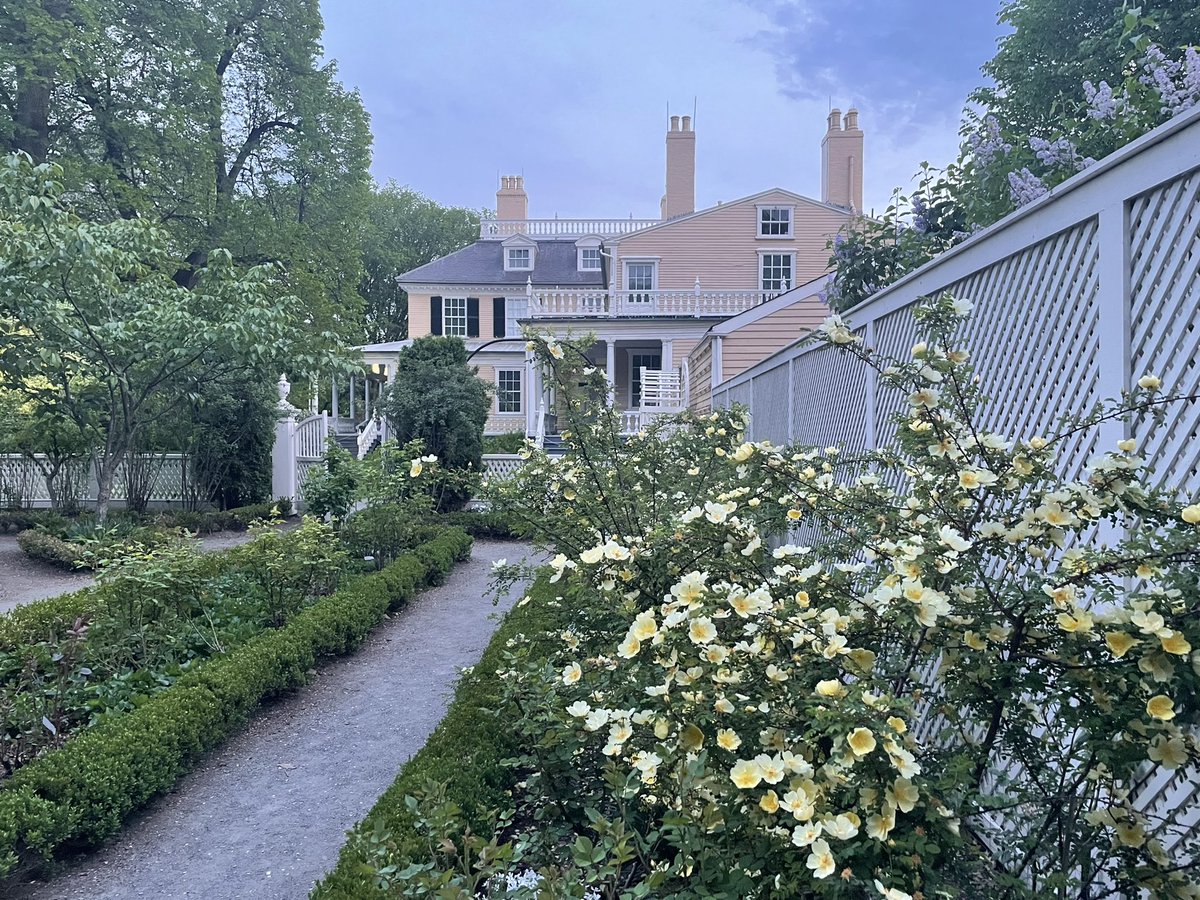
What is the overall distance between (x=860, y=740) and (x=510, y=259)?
2535cm

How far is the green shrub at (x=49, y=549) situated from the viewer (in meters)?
8.81

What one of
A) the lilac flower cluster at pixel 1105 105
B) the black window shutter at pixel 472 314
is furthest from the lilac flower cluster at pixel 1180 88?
the black window shutter at pixel 472 314

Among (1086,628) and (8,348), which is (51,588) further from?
(1086,628)

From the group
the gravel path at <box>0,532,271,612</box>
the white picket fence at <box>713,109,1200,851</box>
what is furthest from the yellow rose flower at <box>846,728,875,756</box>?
the gravel path at <box>0,532,271,612</box>

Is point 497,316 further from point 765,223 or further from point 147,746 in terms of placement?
point 147,746

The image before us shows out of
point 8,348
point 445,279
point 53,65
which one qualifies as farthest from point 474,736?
point 445,279

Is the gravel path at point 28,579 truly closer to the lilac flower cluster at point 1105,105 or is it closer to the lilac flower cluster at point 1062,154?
the lilac flower cluster at point 1062,154

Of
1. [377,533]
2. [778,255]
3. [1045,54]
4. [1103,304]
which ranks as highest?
[1045,54]

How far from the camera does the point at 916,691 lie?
5.18 feet

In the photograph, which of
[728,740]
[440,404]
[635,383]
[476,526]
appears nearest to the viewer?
[728,740]

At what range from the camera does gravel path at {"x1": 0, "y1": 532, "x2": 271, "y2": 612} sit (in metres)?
7.52

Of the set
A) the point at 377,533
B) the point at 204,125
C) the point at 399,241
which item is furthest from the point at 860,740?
the point at 399,241

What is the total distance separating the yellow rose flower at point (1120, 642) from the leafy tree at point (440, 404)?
37.0 feet

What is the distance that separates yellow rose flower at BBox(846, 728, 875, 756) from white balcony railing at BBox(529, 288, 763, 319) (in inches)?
745
